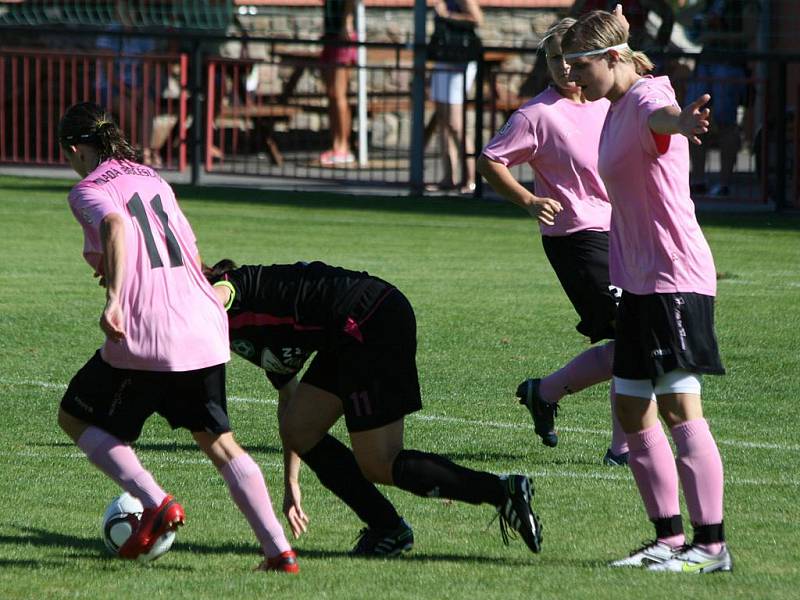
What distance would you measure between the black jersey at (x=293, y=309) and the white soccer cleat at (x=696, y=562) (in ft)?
4.22

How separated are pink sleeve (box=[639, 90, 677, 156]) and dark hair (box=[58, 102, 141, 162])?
172cm

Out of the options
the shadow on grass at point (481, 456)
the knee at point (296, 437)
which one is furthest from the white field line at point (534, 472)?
the knee at point (296, 437)

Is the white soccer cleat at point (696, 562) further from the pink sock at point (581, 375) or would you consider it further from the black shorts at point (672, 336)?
the pink sock at point (581, 375)

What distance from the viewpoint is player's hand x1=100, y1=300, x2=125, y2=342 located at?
17.1 feet

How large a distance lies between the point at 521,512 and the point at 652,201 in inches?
44.1

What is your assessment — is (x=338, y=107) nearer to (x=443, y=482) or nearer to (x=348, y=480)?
(x=348, y=480)

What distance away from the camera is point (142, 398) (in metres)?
5.49

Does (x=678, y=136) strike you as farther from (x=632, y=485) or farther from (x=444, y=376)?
(x=444, y=376)

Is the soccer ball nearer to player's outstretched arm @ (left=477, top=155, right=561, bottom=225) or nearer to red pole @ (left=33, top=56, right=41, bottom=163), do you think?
player's outstretched arm @ (left=477, top=155, right=561, bottom=225)

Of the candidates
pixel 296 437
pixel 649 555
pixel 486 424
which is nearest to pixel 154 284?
pixel 296 437

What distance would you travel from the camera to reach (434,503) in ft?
21.7

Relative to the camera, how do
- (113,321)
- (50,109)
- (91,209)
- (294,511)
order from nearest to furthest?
(113,321) → (91,209) → (294,511) → (50,109)

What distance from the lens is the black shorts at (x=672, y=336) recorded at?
5.39 metres

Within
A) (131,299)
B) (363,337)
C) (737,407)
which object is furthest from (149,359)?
(737,407)
